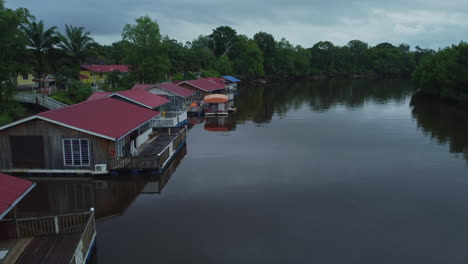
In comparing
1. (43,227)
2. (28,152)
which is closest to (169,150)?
(28,152)

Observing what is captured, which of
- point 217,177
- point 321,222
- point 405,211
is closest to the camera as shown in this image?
point 321,222

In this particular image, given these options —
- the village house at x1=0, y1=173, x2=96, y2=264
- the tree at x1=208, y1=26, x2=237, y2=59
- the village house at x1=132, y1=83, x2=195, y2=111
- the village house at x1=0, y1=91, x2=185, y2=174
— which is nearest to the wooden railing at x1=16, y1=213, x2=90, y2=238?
the village house at x1=0, y1=173, x2=96, y2=264

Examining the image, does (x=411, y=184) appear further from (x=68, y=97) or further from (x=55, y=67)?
(x=55, y=67)

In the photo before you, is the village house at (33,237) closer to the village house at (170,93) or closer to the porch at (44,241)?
the porch at (44,241)

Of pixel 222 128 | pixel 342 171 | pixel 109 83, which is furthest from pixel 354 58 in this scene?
pixel 342 171

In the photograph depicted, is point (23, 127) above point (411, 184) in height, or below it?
above

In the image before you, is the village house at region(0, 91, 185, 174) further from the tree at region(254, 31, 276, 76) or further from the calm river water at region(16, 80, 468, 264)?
the tree at region(254, 31, 276, 76)
